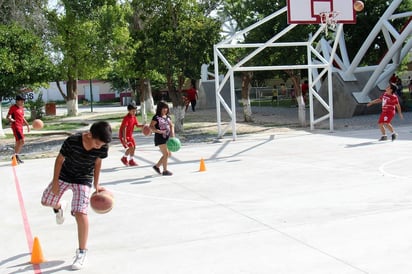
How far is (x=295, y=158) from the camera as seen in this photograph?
12859 mm

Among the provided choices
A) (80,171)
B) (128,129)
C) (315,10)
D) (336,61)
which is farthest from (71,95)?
(80,171)

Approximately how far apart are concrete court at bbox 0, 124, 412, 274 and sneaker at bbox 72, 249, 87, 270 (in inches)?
3.2

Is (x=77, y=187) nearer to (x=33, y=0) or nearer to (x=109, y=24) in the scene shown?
(x=33, y=0)

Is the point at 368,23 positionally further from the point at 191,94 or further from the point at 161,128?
the point at 161,128

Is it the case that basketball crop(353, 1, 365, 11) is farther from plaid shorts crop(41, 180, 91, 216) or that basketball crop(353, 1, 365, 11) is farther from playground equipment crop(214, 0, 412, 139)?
plaid shorts crop(41, 180, 91, 216)

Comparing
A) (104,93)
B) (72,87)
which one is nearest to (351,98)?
(72,87)

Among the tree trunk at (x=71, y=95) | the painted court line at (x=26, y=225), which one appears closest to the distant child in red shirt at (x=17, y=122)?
the painted court line at (x=26, y=225)

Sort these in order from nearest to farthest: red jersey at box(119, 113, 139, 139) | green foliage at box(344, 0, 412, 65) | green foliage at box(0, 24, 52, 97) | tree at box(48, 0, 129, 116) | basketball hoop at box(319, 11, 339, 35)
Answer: red jersey at box(119, 113, 139, 139)
basketball hoop at box(319, 11, 339, 35)
green foliage at box(0, 24, 52, 97)
tree at box(48, 0, 129, 116)
green foliage at box(344, 0, 412, 65)

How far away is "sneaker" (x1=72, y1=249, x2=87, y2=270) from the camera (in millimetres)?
5418

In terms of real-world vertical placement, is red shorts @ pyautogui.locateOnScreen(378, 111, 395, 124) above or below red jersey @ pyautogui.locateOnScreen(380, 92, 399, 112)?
below

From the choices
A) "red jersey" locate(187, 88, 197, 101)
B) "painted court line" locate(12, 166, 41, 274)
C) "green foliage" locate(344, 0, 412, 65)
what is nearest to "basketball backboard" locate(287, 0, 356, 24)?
"painted court line" locate(12, 166, 41, 274)

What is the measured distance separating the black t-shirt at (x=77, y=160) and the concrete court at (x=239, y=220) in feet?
2.90

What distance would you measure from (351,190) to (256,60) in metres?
15.1

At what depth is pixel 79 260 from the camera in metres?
5.48
